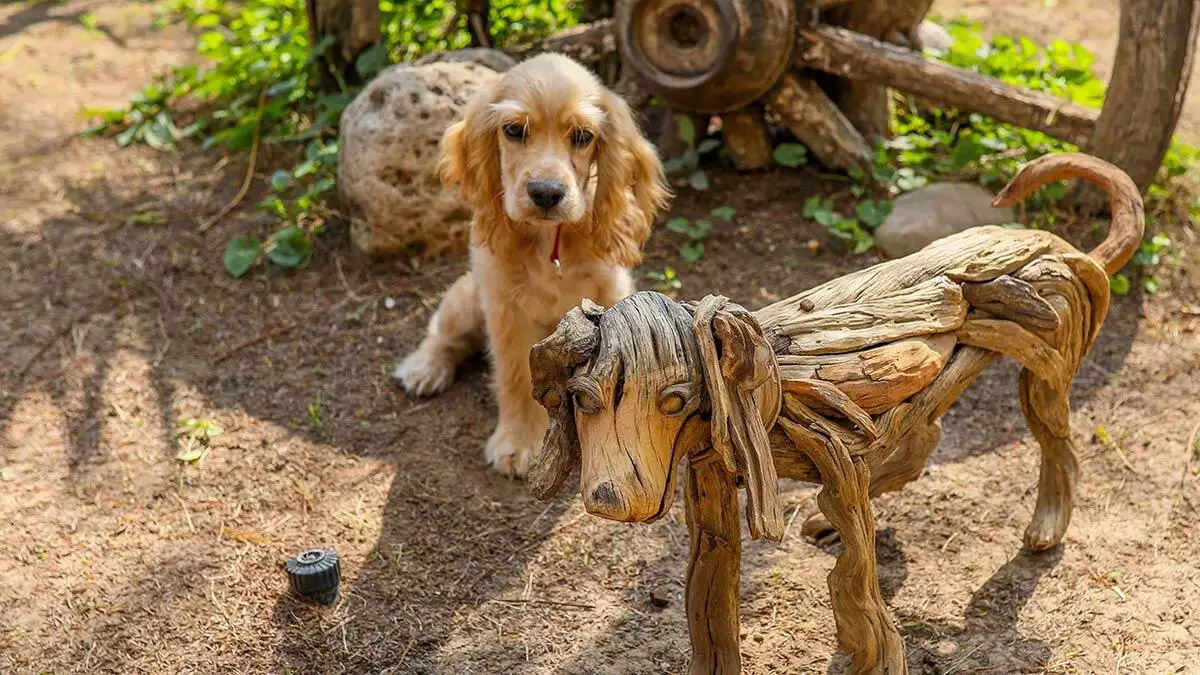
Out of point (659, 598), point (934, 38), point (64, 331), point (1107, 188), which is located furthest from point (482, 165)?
point (934, 38)

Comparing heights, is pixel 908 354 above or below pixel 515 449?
above

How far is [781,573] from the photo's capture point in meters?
3.87

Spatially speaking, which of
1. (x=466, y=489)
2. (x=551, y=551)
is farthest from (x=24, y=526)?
(x=551, y=551)

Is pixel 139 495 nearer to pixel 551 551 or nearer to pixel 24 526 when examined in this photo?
pixel 24 526

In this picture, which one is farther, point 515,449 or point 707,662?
point 515,449

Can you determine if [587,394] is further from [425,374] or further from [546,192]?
[425,374]

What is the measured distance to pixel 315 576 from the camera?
12.2ft

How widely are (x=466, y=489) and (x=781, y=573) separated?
1305 millimetres

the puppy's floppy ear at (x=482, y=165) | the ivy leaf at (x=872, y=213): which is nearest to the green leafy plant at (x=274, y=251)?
the puppy's floppy ear at (x=482, y=165)

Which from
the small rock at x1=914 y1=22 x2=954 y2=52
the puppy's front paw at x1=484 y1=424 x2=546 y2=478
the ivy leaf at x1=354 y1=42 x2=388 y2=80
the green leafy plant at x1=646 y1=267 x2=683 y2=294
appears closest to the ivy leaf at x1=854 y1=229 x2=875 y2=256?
the green leafy plant at x1=646 y1=267 x2=683 y2=294

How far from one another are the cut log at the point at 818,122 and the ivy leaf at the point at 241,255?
9.40ft

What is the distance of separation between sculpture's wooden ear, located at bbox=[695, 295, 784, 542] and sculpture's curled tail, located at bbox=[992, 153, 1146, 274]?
55.7 inches

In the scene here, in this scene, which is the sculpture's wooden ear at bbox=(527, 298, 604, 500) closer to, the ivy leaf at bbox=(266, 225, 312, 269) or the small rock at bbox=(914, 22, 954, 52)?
the ivy leaf at bbox=(266, 225, 312, 269)

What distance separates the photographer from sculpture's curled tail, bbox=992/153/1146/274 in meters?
3.52
